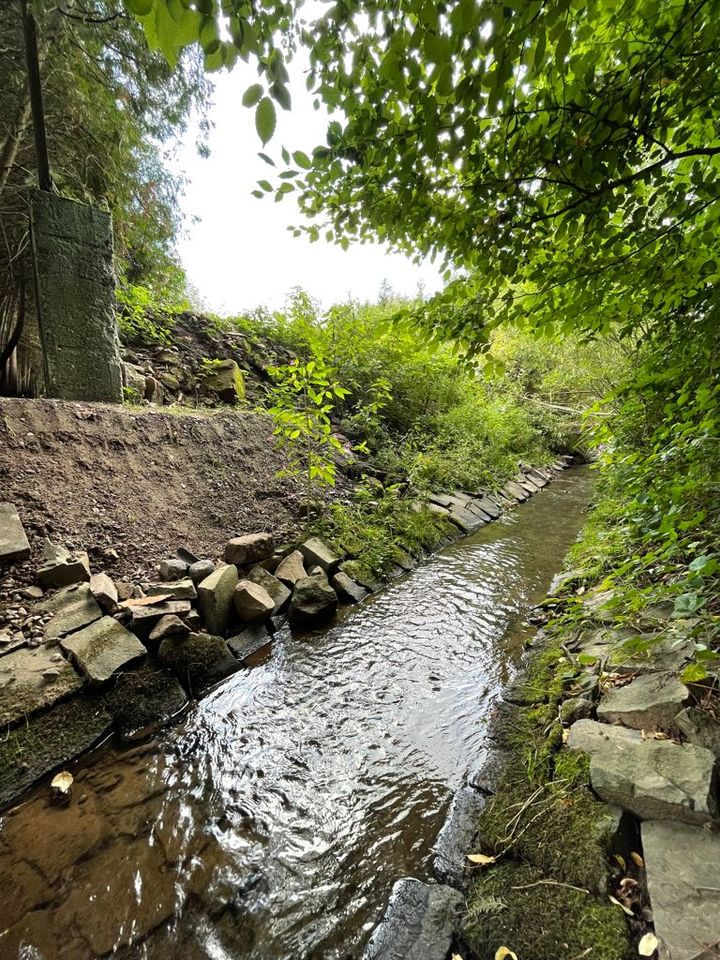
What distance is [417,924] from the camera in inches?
53.0

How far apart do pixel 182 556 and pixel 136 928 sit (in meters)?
2.23

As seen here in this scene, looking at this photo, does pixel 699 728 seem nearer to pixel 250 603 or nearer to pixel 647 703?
pixel 647 703

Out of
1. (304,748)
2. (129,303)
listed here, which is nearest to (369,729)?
(304,748)

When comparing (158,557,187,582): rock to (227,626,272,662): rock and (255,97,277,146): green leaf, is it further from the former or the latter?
(255,97,277,146): green leaf

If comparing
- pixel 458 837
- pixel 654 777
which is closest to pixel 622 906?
pixel 654 777

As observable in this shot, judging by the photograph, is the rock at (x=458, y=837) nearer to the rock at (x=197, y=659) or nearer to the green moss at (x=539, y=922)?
the green moss at (x=539, y=922)

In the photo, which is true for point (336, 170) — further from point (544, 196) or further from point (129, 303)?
point (129, 303)

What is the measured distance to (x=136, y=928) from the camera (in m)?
1.41

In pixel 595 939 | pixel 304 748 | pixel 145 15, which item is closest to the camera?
pixel 145 15

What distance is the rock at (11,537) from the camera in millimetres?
2477

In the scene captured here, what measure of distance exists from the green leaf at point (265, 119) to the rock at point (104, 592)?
8.67ft

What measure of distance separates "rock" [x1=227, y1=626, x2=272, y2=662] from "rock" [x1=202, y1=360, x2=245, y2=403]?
3.44 m

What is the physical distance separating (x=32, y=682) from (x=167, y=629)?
668mm

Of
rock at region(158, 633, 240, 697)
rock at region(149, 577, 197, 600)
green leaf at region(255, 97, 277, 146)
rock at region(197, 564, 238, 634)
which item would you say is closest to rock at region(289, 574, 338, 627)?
rock at region(197, 564, 238, 634)
